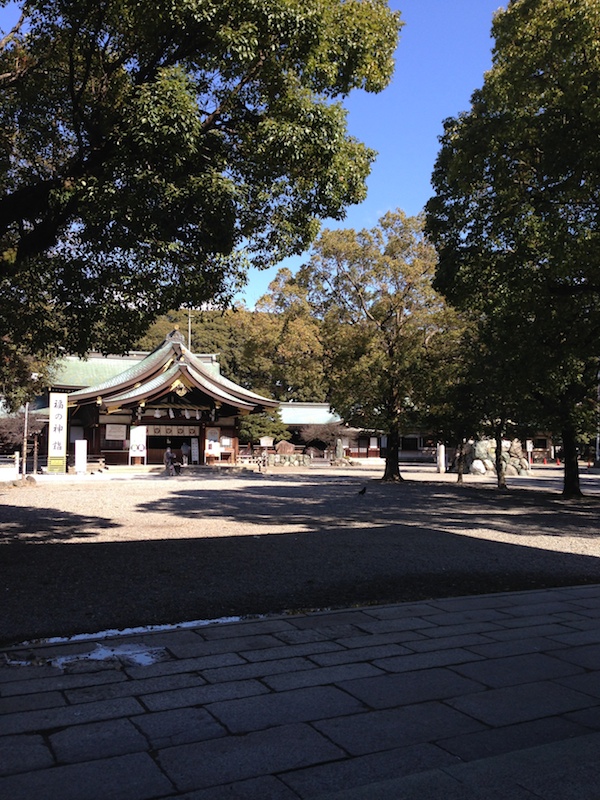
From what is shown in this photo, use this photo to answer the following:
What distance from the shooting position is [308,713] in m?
3.26

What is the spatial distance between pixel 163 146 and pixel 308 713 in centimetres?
520

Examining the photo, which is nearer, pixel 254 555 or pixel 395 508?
pixel 254 555

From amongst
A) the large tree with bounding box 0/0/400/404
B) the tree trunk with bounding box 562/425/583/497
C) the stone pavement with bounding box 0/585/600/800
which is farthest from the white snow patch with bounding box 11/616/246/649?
the tree trunk with bounding box 562/425/583/497

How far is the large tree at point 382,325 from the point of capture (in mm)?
23297

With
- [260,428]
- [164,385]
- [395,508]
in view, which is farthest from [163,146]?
[260,428]

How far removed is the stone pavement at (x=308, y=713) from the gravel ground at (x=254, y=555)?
935 millimetres

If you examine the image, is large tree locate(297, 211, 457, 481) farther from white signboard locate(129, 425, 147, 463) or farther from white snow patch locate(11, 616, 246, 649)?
white snow patch locate(11, 616, 246, 649)

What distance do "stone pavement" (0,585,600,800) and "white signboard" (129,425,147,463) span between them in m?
27.1

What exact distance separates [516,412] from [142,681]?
18.6 meters

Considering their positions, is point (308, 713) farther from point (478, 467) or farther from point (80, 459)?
point (478, 467)

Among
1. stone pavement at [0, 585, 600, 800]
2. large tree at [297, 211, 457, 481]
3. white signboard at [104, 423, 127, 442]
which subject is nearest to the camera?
stone pavement at [0, 585, 600, 800]

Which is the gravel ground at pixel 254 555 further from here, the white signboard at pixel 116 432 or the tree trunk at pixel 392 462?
the white signboard at pixel 116 432

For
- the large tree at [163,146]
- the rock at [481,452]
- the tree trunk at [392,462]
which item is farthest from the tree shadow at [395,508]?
the rock at [481,452]

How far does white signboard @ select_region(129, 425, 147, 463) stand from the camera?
30.8 meters
